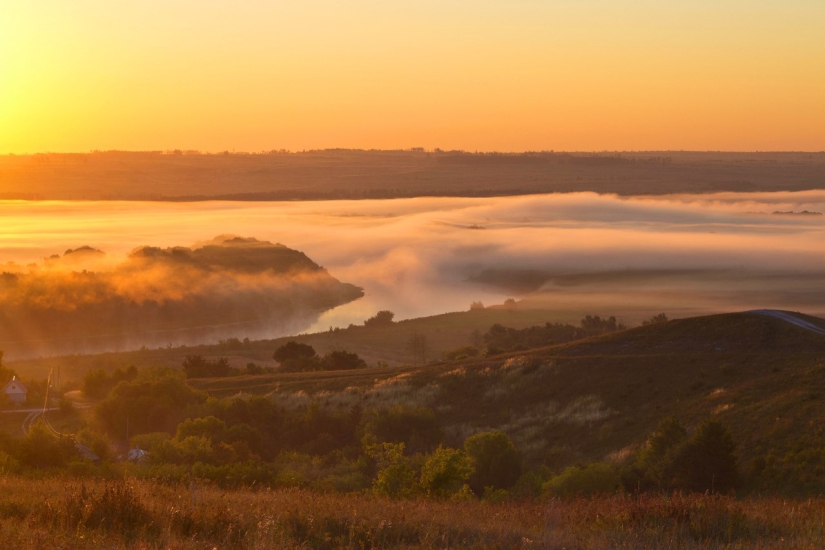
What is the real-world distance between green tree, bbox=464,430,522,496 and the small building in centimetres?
3079

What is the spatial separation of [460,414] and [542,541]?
2667 cm

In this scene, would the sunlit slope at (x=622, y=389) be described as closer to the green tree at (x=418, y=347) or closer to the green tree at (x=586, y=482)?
the green tree at (x=586, y=482)

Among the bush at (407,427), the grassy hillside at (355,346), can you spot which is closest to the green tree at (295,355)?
the grassy hillside at (355,346)

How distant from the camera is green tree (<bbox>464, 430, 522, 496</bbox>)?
23.3m

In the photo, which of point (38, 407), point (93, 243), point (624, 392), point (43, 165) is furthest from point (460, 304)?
point (43, 165)

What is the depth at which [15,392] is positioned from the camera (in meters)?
46.1

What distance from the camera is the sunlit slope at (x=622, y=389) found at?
2519 centimetres

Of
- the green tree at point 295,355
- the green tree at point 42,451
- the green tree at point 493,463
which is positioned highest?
the green tree at point 42,451

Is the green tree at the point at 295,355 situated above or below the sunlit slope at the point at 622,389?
below

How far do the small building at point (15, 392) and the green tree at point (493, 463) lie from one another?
30.8m

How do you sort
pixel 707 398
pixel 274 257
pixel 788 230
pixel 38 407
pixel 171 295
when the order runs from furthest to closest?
pixel 788 230 → pixel 274 257 → pixel 171 295 → pixel 38 407 → pixel 707 398

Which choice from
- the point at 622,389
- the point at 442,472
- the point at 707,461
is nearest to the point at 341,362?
the point at 622,389

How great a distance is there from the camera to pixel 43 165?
184m

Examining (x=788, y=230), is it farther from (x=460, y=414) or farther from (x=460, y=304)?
(x=460, y=414)
